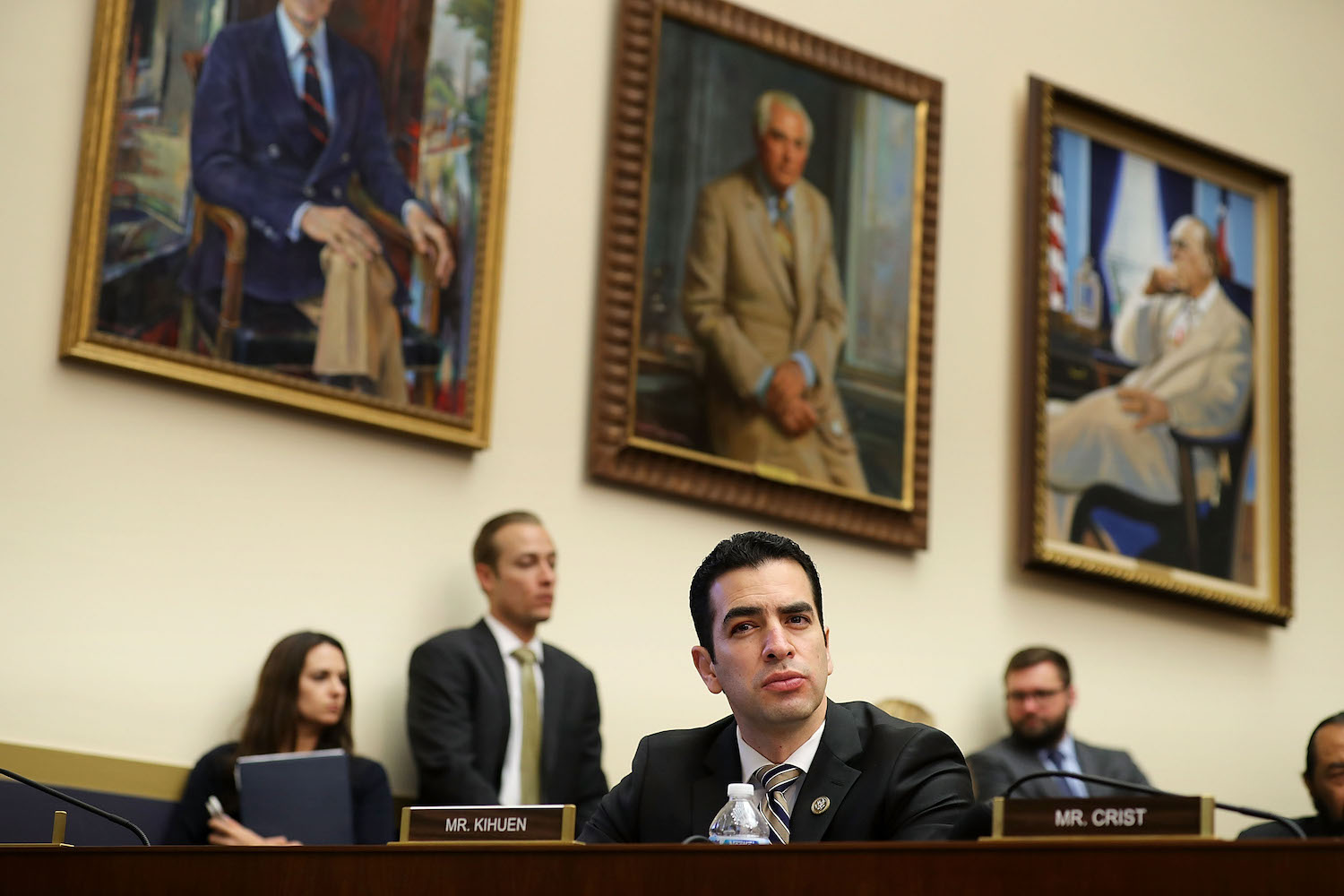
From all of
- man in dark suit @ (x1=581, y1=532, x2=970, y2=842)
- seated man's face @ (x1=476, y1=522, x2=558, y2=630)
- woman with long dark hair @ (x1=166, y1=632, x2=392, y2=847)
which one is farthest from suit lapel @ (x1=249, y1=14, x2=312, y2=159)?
man in dark suit @ (x1=581, y1=532, x2=970, y2=842)

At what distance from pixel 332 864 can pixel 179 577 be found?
3596 mm

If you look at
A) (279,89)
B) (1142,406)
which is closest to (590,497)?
(279,89)

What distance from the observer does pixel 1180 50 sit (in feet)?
30.5

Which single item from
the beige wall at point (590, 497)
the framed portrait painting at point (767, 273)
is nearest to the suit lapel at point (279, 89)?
the beige wall at point (590, 497)

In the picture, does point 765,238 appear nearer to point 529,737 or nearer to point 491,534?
point 491,534

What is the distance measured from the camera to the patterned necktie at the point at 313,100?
6.54m

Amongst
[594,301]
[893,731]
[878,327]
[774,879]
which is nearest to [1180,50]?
[878,327]

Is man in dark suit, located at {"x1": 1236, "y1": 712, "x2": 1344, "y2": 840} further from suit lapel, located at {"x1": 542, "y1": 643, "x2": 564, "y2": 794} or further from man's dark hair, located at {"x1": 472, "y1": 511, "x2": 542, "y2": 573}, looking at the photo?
man's dark hair, located at {"x1": 472, "y1": 511, "x2": 542, "y2": 573}

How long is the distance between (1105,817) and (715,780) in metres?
1.15

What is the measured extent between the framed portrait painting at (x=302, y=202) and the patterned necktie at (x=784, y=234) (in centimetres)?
131

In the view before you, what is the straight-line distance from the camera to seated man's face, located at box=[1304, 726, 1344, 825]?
5.97 m

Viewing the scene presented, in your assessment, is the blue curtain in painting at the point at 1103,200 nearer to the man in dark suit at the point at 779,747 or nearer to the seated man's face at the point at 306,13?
the seated man's face at the point at 306,13

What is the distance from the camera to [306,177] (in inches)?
255

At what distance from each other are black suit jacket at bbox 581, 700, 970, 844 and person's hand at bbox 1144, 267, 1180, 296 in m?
5.76
